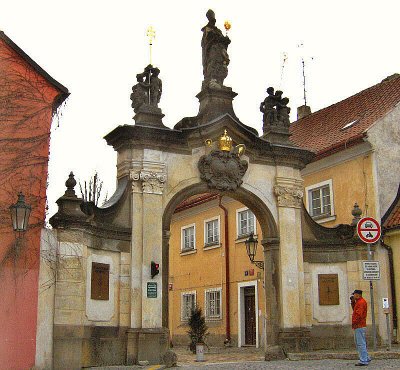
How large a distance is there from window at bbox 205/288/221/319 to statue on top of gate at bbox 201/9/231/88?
10777 millimetres

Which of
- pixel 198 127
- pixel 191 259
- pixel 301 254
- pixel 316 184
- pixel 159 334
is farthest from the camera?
pixel 191 259

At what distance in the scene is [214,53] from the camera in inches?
713

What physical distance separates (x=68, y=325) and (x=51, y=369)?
0.95 m

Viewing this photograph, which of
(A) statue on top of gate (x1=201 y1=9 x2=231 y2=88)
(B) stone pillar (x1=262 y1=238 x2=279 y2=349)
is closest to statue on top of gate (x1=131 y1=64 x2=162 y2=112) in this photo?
(A) statue on top of gate (x1=201 y1=9 x2=231 y2=88)

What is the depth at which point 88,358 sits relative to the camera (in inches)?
572

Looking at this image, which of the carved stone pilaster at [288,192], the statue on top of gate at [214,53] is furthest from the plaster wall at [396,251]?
the statue on top of gate at [214,53]

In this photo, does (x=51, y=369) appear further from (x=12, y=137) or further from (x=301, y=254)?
(x=301, y=254)

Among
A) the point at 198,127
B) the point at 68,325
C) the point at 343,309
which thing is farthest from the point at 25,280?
the point at 343,309

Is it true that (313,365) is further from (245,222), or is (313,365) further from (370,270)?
(245,222)

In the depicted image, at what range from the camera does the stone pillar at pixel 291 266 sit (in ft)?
56.7

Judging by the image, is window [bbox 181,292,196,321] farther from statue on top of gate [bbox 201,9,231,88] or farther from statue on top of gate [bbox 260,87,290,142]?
statue on top of gate [bbox 201,9,231,88]

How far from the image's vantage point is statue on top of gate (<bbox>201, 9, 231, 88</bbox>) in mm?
18094

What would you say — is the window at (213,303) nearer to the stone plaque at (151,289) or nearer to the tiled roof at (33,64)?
the stone plaque at (151,289)

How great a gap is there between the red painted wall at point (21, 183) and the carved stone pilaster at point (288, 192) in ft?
21.3
